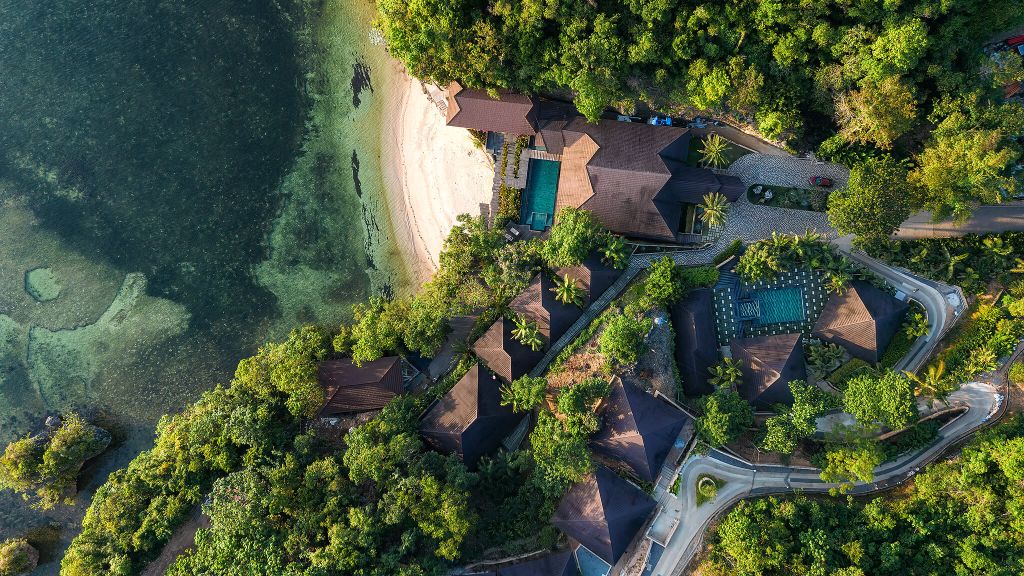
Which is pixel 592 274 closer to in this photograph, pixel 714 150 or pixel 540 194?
pixel 540 194

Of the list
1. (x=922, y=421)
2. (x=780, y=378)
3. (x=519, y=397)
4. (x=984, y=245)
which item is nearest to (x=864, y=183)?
(x=984, y=245)

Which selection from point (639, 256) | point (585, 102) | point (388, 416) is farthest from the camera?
point (639, 256)

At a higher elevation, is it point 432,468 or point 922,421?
point 922,421

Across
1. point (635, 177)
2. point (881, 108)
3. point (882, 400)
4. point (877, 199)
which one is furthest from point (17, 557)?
point (881, 108)

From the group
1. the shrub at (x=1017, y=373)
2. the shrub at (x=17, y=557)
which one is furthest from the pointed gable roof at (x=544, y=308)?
the shrub at (x=17, y=557)

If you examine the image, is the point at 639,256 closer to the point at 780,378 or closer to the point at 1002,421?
the point at 780,378
